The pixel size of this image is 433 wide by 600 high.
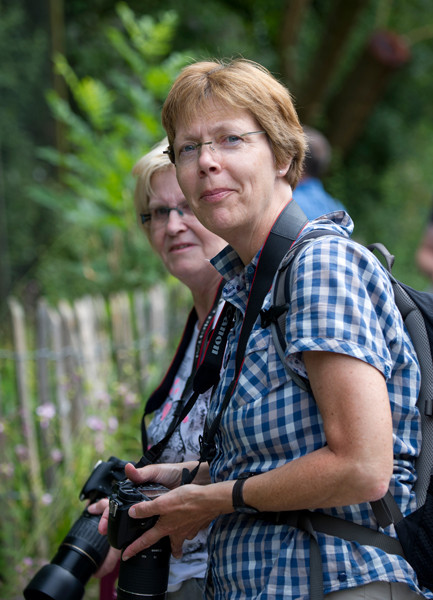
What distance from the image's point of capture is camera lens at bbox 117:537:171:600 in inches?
63.6

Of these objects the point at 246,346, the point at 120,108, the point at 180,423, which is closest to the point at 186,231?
the point at 180,423

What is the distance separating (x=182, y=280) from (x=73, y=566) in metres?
0.89

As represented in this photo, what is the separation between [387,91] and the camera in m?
11.5

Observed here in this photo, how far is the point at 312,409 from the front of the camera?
4.21ft

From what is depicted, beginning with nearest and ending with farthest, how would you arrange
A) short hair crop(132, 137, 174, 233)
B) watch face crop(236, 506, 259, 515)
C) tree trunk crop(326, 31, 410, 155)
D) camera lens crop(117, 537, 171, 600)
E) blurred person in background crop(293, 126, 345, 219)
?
watch face crop(236, 506, 259, 515), camera lens crop(117, 537, 171, 600), short hair crop(132, 137, 174, 233), blurred person in background crop(293, 126, 345, 219), tree trunk crop(326, 31, 410, 155)

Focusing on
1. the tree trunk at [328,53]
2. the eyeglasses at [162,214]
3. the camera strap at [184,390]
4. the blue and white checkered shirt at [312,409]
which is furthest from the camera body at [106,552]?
the tree trunk at [328,53]

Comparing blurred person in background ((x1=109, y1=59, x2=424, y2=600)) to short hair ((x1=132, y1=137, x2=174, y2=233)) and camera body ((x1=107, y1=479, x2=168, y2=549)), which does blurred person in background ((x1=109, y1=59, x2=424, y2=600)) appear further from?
short hair ((x1=132, y1=137, x2=174, y2=233))

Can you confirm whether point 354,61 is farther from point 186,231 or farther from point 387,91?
point 186,231

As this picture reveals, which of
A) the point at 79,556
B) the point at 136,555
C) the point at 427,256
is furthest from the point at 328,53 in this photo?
the point at 136,555

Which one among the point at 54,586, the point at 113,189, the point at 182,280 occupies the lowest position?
the point at 54,586

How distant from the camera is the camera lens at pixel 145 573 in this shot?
63.6 inches

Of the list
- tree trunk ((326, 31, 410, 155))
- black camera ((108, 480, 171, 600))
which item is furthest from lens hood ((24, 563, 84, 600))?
tree trunk ((326, 31, 410, 155))

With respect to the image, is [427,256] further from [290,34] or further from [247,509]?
[290,34]

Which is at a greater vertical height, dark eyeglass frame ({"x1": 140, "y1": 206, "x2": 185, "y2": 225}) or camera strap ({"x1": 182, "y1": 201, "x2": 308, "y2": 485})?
dark eyeglass frame ({"x1": 140, "y1": 206, "x2": 185, "y2": 225})
